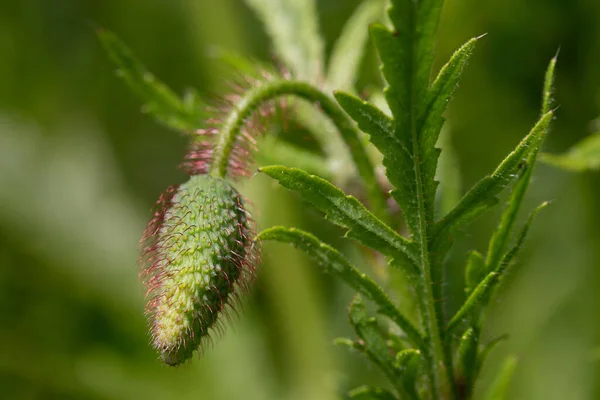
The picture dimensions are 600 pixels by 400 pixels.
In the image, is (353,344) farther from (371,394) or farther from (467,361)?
(467,361)

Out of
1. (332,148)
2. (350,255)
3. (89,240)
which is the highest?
(332,148)

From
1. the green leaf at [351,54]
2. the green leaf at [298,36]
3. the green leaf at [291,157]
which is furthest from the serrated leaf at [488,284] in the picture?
the green leaf at [298,36]

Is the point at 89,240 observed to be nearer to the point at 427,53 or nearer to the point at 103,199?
the point at 103,199

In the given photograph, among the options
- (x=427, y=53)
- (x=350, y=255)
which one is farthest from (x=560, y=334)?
(x=427, y=53)

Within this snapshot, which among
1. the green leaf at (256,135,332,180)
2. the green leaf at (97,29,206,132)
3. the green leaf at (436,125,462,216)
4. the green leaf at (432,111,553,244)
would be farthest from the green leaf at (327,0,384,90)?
the green leaf at (432,111,553,244)

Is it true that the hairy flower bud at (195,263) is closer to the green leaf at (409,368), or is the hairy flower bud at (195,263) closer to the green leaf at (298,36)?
the green leaf at (409,368)

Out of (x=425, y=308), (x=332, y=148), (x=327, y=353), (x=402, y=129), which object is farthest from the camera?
(x=327, y=353)

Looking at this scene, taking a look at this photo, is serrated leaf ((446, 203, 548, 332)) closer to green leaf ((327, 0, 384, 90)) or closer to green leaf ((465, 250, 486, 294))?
green leaf ((465, 250, 486, 294))
